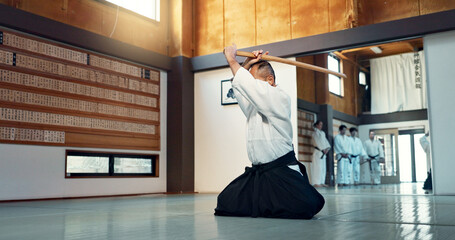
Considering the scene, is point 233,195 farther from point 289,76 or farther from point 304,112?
point 304,112

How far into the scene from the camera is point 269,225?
2.32 meters

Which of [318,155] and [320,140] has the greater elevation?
[320,140]

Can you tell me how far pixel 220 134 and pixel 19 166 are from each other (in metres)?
3.07

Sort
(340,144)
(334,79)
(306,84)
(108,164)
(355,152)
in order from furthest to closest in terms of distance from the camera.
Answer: (334,79), (355,152), (340,144), (306,84), (108,164)

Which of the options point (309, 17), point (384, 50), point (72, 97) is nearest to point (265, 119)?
point (72, 97)

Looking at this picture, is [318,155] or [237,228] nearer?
[237,228]

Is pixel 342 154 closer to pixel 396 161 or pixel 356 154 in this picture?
pixel 356 154

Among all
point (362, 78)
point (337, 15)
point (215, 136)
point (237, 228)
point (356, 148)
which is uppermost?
point (362, 78)

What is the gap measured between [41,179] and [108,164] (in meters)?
1.07

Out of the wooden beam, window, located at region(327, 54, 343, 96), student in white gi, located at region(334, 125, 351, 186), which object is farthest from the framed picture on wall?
the wooden beam

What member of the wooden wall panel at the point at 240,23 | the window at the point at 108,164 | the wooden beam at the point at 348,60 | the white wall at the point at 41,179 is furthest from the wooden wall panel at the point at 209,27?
the wooden beam at the point at 348,60

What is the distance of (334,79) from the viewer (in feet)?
41.2

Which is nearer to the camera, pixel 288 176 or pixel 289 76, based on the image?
pixel 288 176

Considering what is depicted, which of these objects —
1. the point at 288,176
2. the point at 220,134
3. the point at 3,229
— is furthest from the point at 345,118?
the point at 3,229
